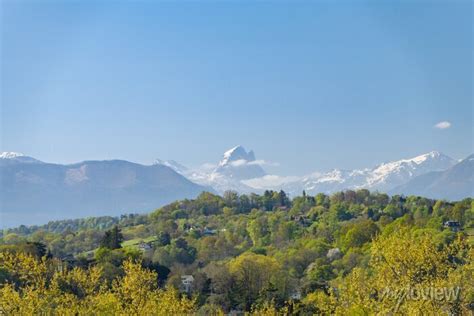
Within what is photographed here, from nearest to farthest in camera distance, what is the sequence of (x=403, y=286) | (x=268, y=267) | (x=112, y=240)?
(x=403, y=286)
(x=268, y=267)
(x=112, y=240)

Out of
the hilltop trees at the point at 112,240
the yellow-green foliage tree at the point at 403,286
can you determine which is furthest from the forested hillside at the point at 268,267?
the hilltop trees at the point at 112,240

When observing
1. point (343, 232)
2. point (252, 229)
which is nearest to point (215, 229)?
point (252, 229)

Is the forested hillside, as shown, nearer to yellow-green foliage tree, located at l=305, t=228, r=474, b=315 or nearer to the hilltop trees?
yellow-green foliage tree, located at l=305, t=228, r=474, b=315

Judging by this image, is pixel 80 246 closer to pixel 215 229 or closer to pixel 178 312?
pixel 215 229

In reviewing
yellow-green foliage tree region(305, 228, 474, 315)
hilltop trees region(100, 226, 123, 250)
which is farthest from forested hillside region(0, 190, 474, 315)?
hilltop trees region(100, 226, 123, 250)

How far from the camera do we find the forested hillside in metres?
34.3

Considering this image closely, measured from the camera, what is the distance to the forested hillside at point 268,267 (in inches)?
1350

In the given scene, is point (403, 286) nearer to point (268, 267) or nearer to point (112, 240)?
point (268, 267)

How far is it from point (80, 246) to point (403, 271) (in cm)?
14457

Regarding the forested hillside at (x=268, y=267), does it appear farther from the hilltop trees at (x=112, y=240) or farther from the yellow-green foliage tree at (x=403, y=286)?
the hilltop trees at (x=112, y=240)

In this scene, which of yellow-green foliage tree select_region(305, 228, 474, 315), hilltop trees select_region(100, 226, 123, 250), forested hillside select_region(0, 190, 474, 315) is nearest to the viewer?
yellow-green foliage tree select_region(305, 228, 474, 315)

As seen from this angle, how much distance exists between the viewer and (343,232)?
5527 inches

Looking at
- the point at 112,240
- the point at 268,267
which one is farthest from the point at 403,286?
the point at 112,240

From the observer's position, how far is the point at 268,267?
3760 inches
